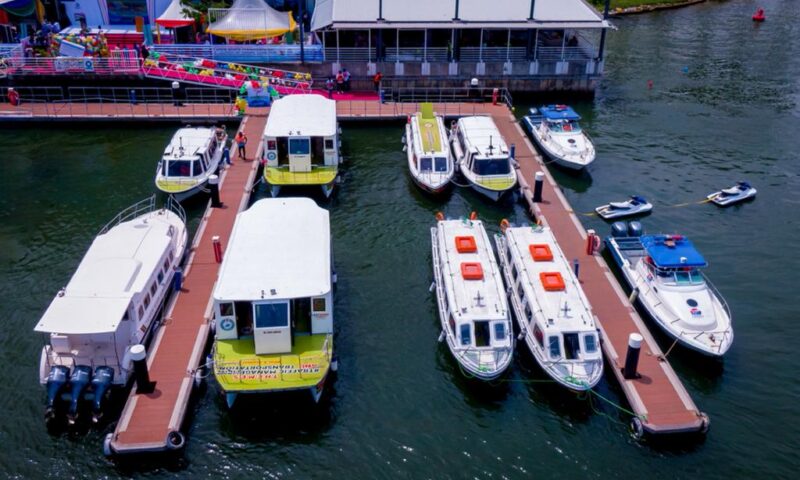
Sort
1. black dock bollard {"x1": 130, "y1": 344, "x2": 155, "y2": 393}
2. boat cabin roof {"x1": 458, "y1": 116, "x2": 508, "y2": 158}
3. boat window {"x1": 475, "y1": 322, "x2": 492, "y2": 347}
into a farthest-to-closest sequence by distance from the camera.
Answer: boat cabin roof {"x1": 458, "y1": 116, "x2": 508, "y2": 158}, boat window {"x1": 475, "y1": 322, "x2": 492, "y2": 347}, black dock bollard {"x1": 130, "y1": 344, "x2": 155, "y2": 393}

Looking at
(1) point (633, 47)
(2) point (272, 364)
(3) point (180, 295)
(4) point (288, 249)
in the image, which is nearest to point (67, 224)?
(3) point (180, 295)

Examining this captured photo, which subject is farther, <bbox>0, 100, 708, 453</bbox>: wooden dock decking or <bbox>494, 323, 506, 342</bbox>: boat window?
<bbox>494, 323, 506, 342</bbox>: boat window

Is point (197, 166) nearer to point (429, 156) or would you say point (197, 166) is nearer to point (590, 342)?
point (429, 156)

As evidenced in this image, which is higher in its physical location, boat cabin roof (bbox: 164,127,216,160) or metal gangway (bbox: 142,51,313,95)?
metal gangway (bbox: 142,51,313,95)

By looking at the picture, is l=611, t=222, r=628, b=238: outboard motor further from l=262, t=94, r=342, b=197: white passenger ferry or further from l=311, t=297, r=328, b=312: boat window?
l=311, t=297, r=328, b=312: boat window

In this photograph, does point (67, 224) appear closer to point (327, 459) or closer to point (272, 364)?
point (272, 364)

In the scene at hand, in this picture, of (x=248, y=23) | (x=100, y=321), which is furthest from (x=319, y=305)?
(x=248, y=23)

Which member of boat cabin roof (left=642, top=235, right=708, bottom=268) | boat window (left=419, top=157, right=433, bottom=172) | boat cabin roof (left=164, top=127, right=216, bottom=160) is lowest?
boat cabin roof (left=642, top=235, right=708, bottom=268)

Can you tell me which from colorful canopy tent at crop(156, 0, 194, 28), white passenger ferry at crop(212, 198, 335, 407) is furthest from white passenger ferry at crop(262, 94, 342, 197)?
colorful canopy tent at crop(156, 0, 194, 28)
